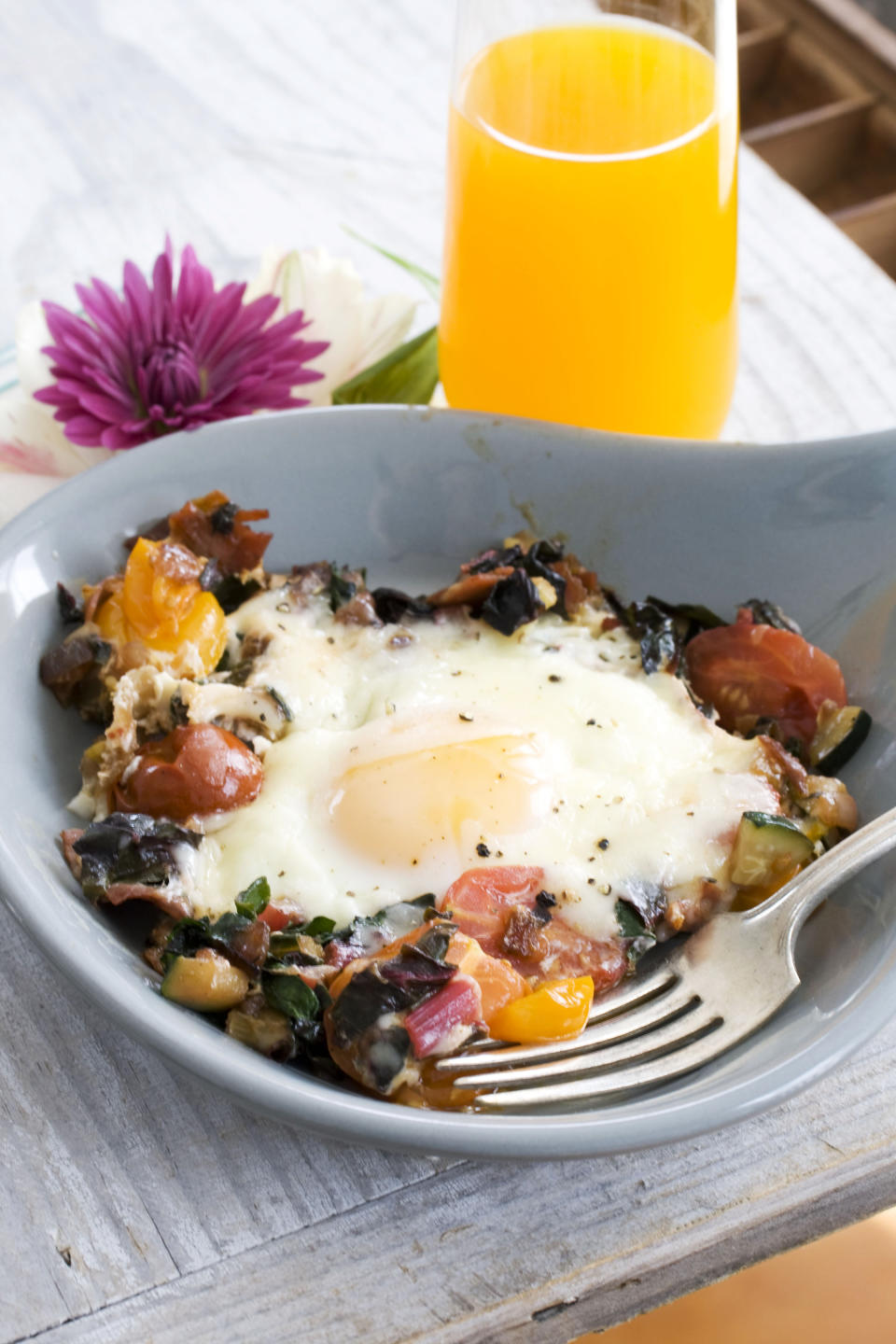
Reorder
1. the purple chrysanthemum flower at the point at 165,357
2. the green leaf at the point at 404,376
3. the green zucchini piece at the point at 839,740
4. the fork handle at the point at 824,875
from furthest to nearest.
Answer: the green leaf at the point at 404,376 → the purple chrysanthemum flower at the point at 165,357 → the green zucchini piece at the point at 839,740 → the fork handle at the point at 824,875

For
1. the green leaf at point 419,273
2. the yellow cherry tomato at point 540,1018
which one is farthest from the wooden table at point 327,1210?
the green leaf at point 419,273

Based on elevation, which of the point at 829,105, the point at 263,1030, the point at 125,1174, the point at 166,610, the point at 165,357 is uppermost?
the point at 829,105

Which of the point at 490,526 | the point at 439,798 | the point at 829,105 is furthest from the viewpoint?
the point at 829,105

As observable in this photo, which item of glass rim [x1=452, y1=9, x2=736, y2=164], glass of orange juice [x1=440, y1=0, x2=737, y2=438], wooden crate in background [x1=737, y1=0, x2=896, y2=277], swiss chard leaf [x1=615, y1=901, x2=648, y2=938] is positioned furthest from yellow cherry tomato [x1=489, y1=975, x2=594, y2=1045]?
wooden crate in background [x1=737, y1=0, x2=896, y2=277]

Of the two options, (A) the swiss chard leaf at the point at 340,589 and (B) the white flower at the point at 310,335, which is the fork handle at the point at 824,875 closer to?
(A) the swiss chard leaf at the point at 340,589

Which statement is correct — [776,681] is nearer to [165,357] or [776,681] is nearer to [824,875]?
[824,875]

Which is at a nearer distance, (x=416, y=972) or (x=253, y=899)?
(x=416, y=972)

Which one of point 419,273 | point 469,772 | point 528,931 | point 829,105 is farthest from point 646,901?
point 829,105

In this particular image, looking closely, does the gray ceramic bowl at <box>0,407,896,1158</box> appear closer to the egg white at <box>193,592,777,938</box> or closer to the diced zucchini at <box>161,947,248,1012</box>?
the diced zucchini at <box>161,947,248,1012</box>
